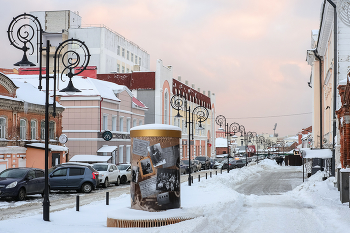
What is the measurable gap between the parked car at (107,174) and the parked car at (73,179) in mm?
2927

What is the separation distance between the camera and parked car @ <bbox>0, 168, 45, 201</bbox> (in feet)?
68.8

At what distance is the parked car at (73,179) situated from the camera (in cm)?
2627

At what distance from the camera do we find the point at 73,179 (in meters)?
26.4

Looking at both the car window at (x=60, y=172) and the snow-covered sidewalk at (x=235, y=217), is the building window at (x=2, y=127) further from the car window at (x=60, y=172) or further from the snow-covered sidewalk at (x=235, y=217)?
the snow-covered sidewalk at (x=235, y=217)

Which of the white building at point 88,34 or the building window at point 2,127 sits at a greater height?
the white building at point 88,34

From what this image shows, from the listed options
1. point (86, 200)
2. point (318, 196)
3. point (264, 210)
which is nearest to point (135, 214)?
point (264, 210)

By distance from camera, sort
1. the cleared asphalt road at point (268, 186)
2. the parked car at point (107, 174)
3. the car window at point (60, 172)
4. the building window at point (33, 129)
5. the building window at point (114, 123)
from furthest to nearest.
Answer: the building window at point (114, 123), the building window at point (33, 129), the parked car at point (107, 174), the cleared asphalt road at point (268, 186), the car window at point (60, 172)

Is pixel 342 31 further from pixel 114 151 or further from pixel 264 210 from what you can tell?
pixel 114 151

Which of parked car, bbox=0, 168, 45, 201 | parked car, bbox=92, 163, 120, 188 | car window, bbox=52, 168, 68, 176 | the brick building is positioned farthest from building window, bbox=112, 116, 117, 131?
parked car, bbox=0, 168, 45, 201

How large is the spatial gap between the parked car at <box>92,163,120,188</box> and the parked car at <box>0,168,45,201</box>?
698cm

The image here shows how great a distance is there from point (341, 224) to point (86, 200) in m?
12.0

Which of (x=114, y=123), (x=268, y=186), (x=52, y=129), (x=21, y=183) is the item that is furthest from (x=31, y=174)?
(x=114, y=123)

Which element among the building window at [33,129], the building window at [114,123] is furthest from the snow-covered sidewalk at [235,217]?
the building window at [114,123]

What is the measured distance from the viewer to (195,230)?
11547 millimetres
